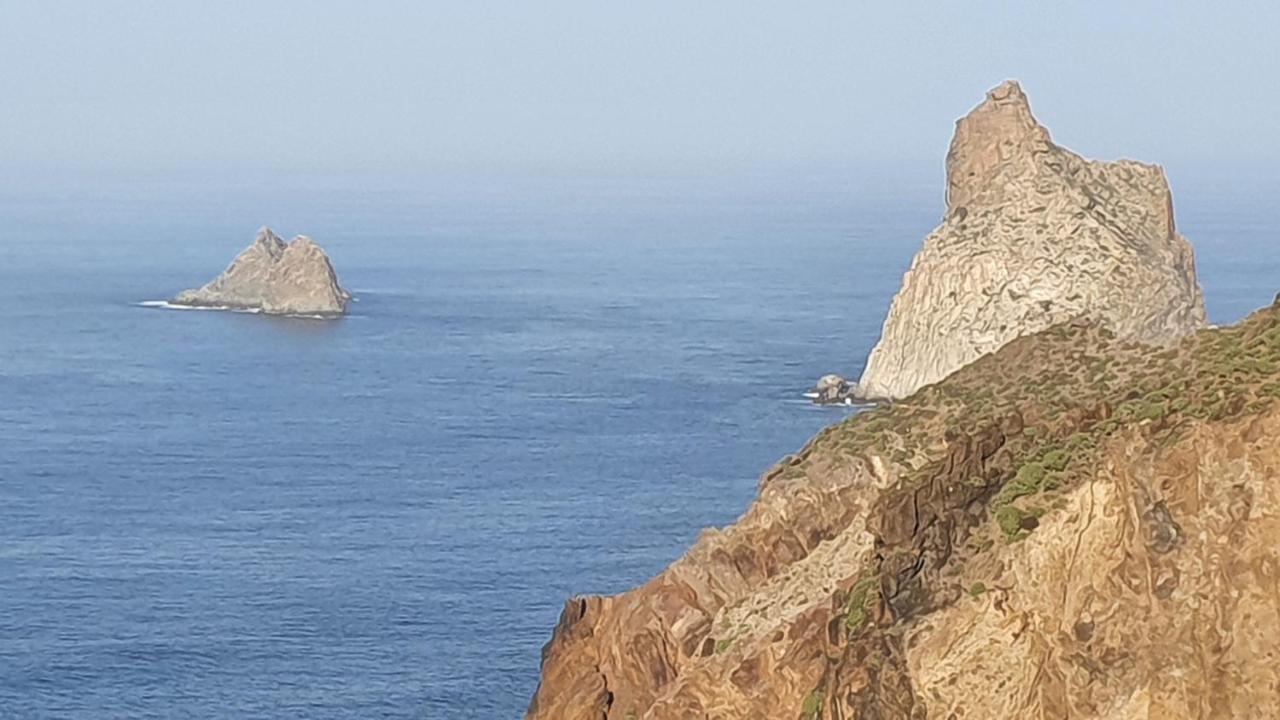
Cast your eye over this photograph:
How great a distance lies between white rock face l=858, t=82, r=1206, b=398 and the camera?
115562mm

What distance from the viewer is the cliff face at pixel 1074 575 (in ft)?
61.8

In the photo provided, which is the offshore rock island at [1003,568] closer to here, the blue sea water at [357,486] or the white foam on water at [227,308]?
the blue sea water at [357,486]

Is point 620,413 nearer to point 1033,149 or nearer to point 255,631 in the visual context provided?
point 1033,149

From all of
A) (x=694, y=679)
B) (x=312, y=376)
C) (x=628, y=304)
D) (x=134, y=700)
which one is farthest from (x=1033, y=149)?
(x=694, y=679)

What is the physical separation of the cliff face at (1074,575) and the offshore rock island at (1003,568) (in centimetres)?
2

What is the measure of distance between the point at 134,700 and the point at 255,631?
9274 millimetres

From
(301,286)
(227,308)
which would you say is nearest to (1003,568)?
(301,286)

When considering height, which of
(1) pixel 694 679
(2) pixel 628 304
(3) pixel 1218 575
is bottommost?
(2) pixel 628 304

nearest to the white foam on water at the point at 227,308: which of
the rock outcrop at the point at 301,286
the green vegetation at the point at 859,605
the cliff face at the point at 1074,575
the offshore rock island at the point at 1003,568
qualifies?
the rock outcrop at the point at 301,286

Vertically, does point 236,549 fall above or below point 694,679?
Result: below

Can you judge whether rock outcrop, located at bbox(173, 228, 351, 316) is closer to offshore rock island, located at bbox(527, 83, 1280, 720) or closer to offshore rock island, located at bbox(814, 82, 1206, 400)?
offshore rock island, located at bbox(814, 82, 1206, 400)

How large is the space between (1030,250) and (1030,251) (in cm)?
6

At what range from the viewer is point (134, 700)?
66750mm

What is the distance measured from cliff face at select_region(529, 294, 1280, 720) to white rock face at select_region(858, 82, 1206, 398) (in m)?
90.7
